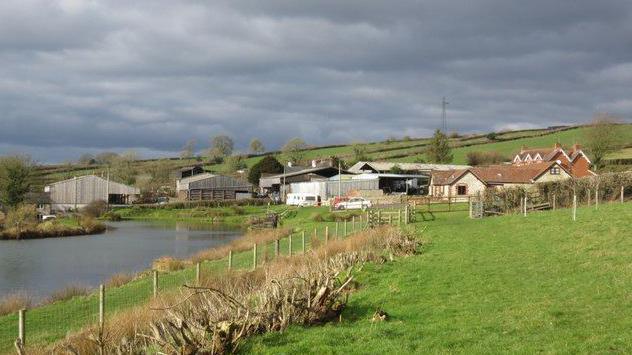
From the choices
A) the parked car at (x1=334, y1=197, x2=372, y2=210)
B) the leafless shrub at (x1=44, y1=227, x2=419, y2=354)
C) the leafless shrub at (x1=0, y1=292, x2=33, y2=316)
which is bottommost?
the leafless shrub at (x1=0, y1=292, x2=33, y2=316)

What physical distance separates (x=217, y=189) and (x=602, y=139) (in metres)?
63.3

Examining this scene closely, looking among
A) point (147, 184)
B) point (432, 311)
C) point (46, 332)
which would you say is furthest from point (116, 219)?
point (432, 311)

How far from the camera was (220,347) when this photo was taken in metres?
11.4

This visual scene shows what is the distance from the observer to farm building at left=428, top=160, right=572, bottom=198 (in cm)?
6969

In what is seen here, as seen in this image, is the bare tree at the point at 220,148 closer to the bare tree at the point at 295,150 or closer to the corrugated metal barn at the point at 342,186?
the bare tree at the point at 295,150

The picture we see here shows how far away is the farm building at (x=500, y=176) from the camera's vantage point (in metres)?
69.7

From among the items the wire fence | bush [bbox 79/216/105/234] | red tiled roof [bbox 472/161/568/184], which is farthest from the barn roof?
the wire fence

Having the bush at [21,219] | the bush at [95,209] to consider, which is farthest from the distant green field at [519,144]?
the bush at [21,219]

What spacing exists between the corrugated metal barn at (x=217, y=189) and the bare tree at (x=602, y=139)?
2341 inches

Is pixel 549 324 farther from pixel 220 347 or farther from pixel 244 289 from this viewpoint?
pixel 244 289

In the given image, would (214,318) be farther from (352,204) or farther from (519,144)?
(519,144)

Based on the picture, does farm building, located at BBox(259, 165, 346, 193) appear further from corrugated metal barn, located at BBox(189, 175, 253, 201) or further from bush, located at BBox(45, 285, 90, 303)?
bush, located at BBox(45, 285, 90, 303)

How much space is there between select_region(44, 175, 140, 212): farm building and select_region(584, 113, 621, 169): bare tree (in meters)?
76.5

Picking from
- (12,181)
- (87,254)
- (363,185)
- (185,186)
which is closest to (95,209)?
(12,181)
